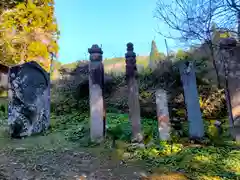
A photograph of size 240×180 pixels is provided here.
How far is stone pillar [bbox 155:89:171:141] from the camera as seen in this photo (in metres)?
5.54

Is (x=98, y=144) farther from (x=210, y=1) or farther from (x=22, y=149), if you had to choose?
(x=210, y=1)

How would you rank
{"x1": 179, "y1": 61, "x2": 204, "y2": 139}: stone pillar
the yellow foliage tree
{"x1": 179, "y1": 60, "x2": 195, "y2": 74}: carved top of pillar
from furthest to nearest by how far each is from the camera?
1. the yellow foliage tree
2. {"x1": 179, "y1": 60, "x2": 195, "y2": 74}: carved top of pillar
3. {"x1": 179, "y1": 61, "x2": 204, "y2": 139}: stone pillar

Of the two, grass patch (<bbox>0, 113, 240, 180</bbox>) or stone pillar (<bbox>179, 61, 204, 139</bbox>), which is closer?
grass patch (<bbox>0, 113, 240, 180</bbox>)

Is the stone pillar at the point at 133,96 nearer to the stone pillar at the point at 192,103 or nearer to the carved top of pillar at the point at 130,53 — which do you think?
the carved top of pillar at the point at 130,53

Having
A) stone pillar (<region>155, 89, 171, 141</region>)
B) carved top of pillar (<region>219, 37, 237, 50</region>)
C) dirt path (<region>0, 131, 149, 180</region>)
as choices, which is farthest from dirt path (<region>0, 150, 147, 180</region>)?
carved top of pillar (<region>219, 37, 237, 50</region>)

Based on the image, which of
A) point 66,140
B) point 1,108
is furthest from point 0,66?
point 66,140

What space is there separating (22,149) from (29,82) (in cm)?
192

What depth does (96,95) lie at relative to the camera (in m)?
5.75

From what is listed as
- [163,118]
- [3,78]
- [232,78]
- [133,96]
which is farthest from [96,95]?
[3,78]

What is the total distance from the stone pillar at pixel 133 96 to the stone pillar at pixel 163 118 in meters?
0.50

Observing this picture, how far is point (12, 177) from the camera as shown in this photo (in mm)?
3623

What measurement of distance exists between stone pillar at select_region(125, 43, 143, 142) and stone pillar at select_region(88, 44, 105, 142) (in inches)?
26.6

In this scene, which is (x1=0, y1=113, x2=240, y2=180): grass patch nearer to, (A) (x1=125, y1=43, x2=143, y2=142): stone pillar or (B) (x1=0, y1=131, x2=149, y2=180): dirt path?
(B) (x1=0, y1=131, x2=149, y2=180): dirt path

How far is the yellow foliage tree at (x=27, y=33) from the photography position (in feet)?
42.7
